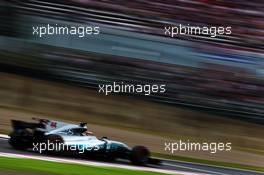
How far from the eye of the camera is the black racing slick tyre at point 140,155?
5691 millimetres

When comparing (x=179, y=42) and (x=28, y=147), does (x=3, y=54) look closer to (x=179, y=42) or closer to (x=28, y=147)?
(x=28, y=147)

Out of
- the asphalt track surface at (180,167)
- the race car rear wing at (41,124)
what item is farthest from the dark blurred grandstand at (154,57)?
the asphalt track surface at (180,167)

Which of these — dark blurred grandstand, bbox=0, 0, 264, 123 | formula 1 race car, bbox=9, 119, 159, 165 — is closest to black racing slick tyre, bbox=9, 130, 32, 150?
formula 1 race car, bbox=9, 119, 159, 165

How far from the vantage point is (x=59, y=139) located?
5492 millimetres

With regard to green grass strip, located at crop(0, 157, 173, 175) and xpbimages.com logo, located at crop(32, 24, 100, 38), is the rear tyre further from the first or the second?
xpbimages.com logo, located at crop(32, 24, 100, 38)

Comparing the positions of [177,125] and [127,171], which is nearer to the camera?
[127,171]

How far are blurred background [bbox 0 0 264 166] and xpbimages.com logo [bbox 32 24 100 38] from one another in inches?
1.9

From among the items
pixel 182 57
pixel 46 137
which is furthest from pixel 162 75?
pixel 46 137

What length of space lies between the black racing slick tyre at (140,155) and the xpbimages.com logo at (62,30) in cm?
134

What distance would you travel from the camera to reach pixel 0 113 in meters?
5.69

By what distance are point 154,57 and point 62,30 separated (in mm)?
1042

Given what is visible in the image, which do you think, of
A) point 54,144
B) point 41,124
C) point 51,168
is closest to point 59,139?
point 54,144

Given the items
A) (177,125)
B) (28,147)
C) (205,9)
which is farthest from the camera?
(205,9)

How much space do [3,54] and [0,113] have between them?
2.27ft
